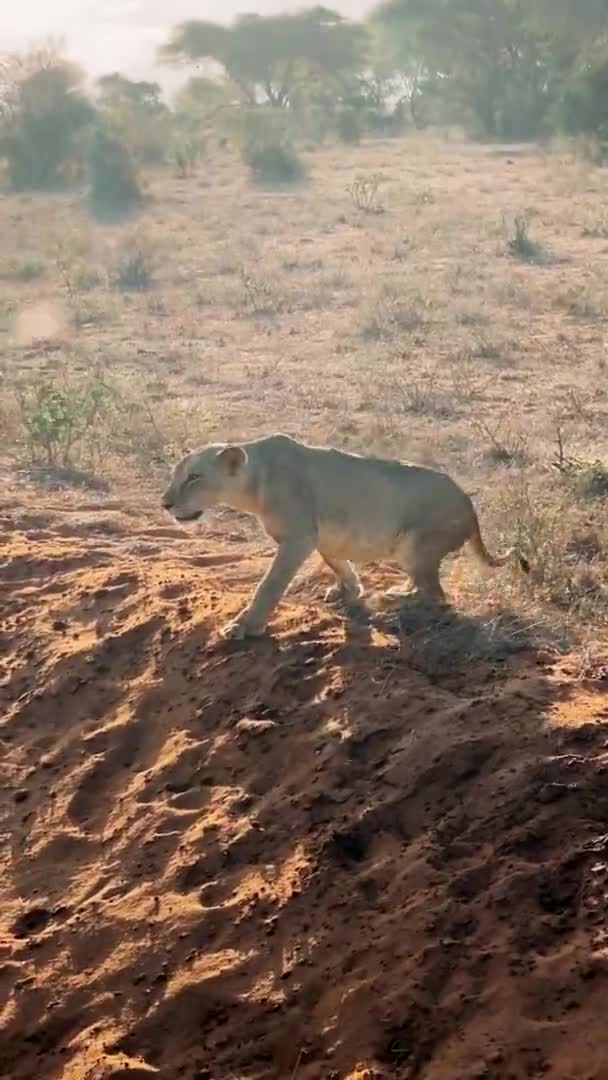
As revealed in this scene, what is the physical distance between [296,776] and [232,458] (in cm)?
160

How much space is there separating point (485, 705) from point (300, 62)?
38501 millimetres

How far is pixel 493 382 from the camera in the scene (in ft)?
36.8

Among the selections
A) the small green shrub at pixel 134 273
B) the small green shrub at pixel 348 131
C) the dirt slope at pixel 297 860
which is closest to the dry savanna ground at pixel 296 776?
the dirt slope at pixel 297 860

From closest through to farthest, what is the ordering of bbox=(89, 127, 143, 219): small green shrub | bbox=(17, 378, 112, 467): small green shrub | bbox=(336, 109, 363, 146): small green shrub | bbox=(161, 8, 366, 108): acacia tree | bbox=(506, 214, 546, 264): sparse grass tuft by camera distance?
1. bbox=(17, 378, 112, 467): small green shrub
2. bbox=(506, 214, 546, 264): sparse grass tuft
3. bbox=(89, 127, 143, 219): small green shrub
4. bbox=(336, 109, 363, 146): small green shrub
5. bbox=(161, 8, 366, 108): acacia tree

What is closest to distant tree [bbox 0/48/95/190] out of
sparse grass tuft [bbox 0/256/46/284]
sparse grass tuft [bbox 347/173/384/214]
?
sparse grass tuft [bbox 347/173/384/214]

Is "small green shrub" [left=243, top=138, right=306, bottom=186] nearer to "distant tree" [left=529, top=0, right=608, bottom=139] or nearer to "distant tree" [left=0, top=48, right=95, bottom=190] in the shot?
"distant tree" [left=0, top=48, right=95, bottom=190]

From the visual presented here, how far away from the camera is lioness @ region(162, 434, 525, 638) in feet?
19.9

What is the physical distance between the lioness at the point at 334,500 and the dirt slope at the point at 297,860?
1.27 feet

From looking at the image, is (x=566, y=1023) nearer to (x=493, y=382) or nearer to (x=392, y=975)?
(x=392, y=975)

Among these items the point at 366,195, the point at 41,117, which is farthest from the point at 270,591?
the point at 41,117

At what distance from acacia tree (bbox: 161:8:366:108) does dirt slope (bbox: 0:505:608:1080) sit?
3650cm

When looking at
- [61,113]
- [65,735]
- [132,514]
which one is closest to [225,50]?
[61,113]

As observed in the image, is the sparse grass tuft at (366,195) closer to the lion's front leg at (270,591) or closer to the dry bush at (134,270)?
the dry bush at (134,270)

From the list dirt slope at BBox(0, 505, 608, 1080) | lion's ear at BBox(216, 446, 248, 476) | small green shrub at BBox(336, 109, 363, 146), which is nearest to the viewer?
dirt slope at BBox(0, 505, 608, 1080)
